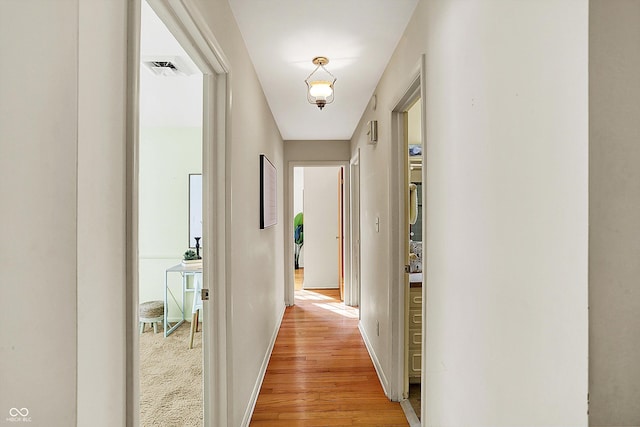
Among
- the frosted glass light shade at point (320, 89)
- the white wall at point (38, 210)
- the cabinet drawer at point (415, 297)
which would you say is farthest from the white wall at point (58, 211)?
the cabinet drawer at point (415, 297)

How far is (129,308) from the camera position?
797mm

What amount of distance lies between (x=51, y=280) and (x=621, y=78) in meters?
1.15

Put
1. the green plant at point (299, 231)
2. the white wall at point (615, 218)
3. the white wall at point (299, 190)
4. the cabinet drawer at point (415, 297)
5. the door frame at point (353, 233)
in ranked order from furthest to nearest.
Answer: the white wall at point (299, 190), the green plant at point (299, 231), the door frame at point (353, 233), the cabinet drawer at point (415, 297), the white wall at point (615, 218)

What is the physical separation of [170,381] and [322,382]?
123 cm

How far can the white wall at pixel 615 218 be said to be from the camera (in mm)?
640

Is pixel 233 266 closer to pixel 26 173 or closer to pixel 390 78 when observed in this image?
pixel 26 173

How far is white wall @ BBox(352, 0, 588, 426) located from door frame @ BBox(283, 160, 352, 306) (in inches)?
125

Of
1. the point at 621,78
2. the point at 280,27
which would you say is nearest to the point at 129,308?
the point at 621,78

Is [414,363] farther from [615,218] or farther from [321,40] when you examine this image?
[321,40]

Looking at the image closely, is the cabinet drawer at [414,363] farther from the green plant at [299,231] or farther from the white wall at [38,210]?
the green plant at [299,231]

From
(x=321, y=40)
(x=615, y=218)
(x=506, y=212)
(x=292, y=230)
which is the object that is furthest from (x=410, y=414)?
(x=292, y=230)

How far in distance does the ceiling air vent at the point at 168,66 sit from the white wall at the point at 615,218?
2.39 metres

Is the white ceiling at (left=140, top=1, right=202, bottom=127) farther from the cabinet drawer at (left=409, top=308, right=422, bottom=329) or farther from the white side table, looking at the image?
the cabinet drawer at (left=409, top=308, right=422, bottom=329)

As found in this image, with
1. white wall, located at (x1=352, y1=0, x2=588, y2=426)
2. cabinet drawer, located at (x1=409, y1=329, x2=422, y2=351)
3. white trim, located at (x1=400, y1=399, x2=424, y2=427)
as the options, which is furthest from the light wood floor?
white wall, located at (x1=352, y1=0, x2=588, y2=426)
